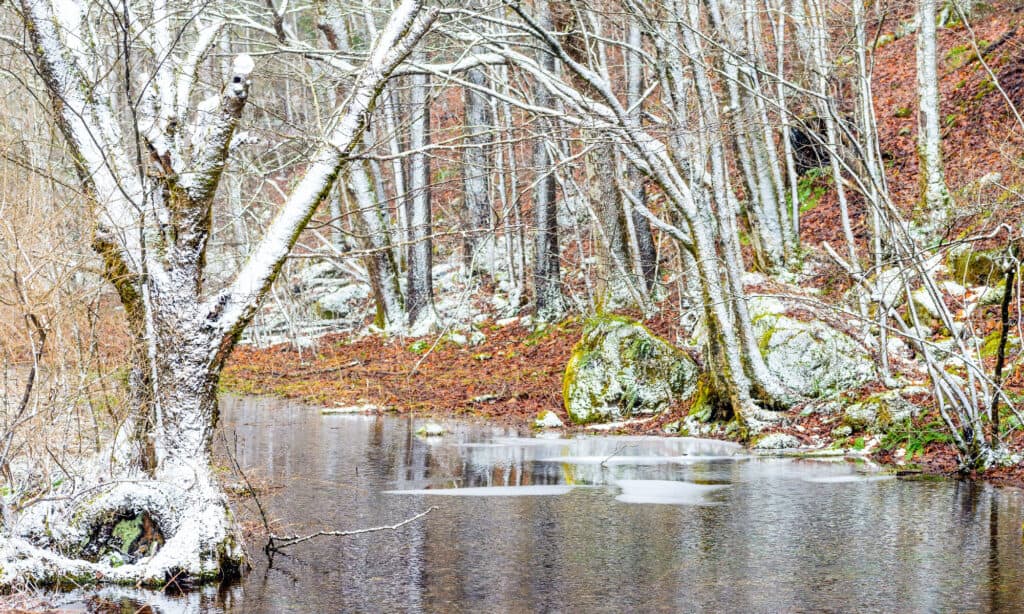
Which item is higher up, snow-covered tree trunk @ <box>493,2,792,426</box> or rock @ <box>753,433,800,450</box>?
snow-covered tree trunk @ <box>493,2,792,426</box>

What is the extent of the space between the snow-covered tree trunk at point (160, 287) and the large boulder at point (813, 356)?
7680 millimetres

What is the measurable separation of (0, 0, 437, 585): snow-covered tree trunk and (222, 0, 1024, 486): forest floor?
296 inches

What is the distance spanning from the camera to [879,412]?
11.6m

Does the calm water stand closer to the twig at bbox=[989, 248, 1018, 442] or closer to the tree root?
the tree root

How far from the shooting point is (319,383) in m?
19.9

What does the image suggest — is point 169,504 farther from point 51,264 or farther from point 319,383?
point 319,383

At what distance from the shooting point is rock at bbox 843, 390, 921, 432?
37.0 feet

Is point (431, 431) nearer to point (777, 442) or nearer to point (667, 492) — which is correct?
point (777, 442)

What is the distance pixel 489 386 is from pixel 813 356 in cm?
639

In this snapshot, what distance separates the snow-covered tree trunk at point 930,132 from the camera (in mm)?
16391

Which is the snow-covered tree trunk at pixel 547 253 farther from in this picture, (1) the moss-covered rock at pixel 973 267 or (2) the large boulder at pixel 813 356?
(1) the moss-covered rock at pixel 973 267

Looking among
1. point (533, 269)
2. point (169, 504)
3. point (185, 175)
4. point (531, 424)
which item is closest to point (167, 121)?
point (185, 175)

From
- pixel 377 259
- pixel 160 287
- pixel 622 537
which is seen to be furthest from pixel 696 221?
pixel 377 259

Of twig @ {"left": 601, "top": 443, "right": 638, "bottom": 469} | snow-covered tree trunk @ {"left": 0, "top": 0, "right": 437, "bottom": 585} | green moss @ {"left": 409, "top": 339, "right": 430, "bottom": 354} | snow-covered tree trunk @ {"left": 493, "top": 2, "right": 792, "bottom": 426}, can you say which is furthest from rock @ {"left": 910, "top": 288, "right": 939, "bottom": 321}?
green moss @ {"left": 409, "top": 339, "right": 430, "bottom": 354}
